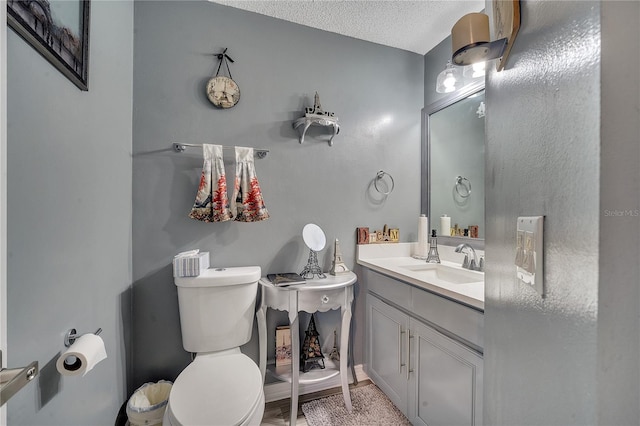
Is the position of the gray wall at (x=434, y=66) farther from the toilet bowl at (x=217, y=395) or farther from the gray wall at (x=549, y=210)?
the toilet bowl at (x=217, y=395)

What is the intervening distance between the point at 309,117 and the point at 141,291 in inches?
57.3

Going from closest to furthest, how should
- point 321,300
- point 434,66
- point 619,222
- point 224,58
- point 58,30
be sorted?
point 619,222 → point 58,30 → point 321,300 → point 224,58 → point 434,66

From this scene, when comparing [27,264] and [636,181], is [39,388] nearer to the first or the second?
[27,264]

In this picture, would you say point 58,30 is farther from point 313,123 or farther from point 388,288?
point 388,288

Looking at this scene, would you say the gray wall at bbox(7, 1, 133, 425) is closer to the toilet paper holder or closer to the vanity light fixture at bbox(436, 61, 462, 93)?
the toilet paper holder

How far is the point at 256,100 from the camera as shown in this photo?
1736 millimetres

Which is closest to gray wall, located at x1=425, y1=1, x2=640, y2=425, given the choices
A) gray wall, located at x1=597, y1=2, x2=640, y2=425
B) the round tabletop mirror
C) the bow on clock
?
gray wall, located at x1=597, y1=2, x2=640, y2=425

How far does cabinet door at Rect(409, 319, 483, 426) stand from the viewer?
109 centimetres

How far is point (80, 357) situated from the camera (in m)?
0.81

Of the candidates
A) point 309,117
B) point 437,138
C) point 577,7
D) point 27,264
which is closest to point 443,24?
point 437,138

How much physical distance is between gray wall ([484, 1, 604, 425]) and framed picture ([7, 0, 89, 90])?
1131 millimetres

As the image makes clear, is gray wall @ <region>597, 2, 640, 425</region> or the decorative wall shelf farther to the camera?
the decorative wall shelf

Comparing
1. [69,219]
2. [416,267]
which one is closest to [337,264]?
[416,267]

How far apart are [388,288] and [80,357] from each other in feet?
4.68
